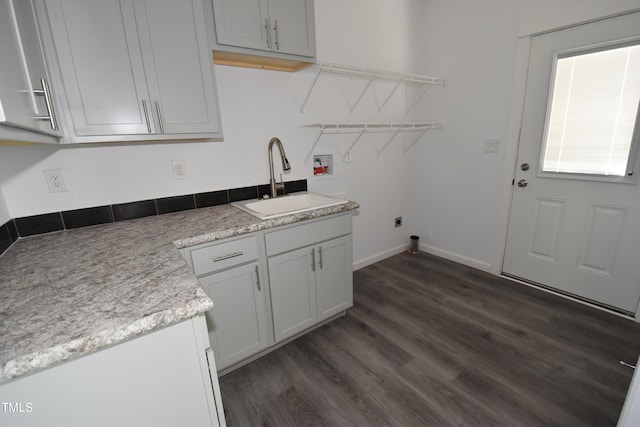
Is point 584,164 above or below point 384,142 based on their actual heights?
below

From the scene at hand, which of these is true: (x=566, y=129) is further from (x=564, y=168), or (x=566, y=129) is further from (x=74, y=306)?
(x=74, y=306)

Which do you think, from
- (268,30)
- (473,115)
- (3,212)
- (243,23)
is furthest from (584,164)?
(3,212)

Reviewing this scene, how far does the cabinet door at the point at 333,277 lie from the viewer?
186 cm

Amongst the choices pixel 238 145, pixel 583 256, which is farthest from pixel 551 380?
pixel 238 145

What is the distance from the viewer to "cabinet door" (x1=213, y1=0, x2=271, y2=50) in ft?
4.84

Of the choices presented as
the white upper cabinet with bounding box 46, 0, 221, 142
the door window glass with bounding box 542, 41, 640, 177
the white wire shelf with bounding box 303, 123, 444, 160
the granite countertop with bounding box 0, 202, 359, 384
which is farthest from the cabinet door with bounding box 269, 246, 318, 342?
the door window glass with bounding box 542, 41, 640, 177

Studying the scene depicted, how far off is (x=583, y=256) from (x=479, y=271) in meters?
0.79

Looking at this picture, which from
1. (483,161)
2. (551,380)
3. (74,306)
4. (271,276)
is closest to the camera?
(74,306)

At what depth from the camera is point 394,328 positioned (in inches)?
78.5

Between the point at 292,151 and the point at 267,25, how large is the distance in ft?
2.84

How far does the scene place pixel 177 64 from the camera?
1.42 meters

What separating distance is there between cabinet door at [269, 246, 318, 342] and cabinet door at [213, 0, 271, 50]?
1.24m

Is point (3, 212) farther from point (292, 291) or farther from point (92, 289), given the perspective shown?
point (292, 291)

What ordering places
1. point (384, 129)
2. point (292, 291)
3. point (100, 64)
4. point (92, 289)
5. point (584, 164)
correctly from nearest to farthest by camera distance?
1. point (92, 289)
2. point (100, 64)
3. point (292, 291)
4. point (584, 164)
5. point (384, 129)
